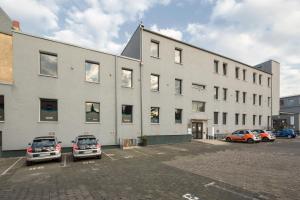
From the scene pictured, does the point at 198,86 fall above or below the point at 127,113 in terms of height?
above

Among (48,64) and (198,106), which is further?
(198,106)

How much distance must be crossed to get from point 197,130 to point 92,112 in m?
14.3

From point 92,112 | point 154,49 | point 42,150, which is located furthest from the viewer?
point 154,49

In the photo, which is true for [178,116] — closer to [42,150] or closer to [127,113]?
[127,113]

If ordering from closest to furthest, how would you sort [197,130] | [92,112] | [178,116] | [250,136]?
[92,112]
[250,136]
[178,116]
[197,130]

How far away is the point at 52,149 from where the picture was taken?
11.9 metres

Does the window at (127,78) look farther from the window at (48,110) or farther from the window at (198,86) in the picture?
the window at (198,86)

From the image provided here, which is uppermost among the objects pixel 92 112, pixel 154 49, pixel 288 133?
pixel 154 49

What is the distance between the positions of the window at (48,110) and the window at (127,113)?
6.26 m

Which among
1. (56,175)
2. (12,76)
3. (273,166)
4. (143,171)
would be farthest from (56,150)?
(273,166)

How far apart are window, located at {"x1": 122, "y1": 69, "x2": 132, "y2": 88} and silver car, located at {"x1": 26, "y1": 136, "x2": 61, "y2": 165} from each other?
9427mm

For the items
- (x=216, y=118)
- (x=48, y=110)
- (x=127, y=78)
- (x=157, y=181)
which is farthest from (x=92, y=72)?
(x=216, y=118)

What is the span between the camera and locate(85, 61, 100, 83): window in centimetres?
1803

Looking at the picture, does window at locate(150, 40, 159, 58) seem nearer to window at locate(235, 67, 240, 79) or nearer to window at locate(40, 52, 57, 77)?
window at locate(40, 52, 57, 77)
